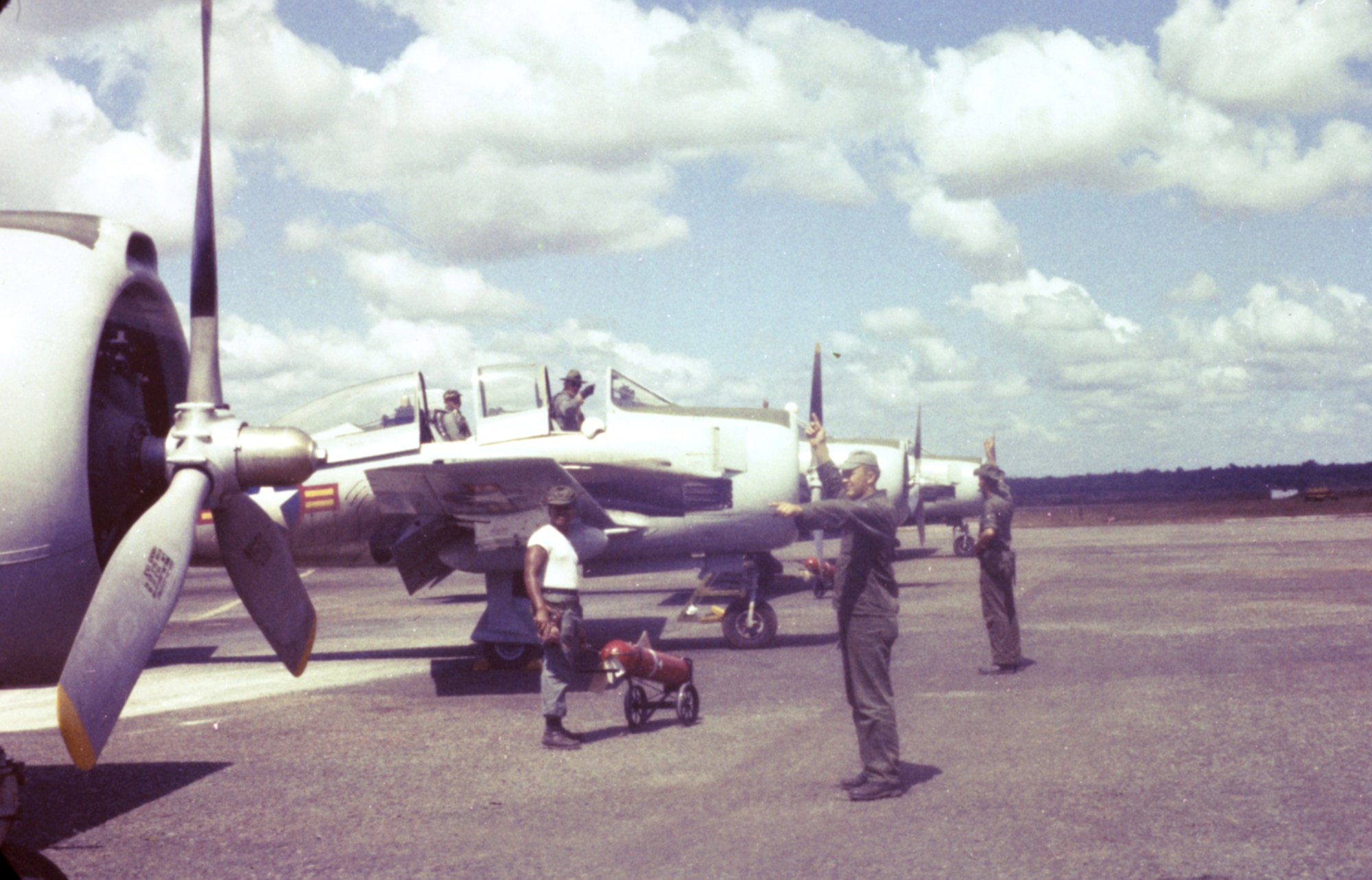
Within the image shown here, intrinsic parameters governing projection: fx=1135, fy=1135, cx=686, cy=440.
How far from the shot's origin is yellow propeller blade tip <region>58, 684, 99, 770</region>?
4266 mm

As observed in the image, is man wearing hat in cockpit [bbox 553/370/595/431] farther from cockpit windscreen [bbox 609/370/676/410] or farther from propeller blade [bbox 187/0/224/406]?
propeller blade [bbox 187/0/224/406]

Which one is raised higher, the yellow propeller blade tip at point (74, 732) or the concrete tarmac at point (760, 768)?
the yellow propeller blade tip at point (74, 732)

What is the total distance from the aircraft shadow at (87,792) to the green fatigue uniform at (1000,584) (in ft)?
21.9

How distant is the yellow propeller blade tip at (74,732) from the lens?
14.0ft

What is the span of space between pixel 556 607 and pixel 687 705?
1.28m

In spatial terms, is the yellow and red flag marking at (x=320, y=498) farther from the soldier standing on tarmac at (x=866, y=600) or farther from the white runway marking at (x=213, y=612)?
the soldier standing on tarmac at (x=866, y=600)

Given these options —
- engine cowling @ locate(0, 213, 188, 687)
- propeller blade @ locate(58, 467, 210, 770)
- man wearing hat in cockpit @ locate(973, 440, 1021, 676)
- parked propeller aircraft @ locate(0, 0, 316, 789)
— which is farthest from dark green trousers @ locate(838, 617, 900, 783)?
engine cowling @ locate(0, 213, 188, 687)

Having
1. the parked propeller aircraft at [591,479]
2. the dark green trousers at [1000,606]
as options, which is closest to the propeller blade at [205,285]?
the parked propeller aircraft at [591,479]

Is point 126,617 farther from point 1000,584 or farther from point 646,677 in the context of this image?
point 1000,584

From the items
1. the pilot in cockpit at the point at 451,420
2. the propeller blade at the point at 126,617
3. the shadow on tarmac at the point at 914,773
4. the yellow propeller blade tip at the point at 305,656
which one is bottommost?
the shadow on tarmac at the point at 914,773

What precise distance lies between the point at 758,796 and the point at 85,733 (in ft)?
11.7

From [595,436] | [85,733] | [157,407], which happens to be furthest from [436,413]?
[85,733]

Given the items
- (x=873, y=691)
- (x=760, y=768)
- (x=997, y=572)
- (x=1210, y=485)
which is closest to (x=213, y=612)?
(x=997, y=572)

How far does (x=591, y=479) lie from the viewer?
1303cm
